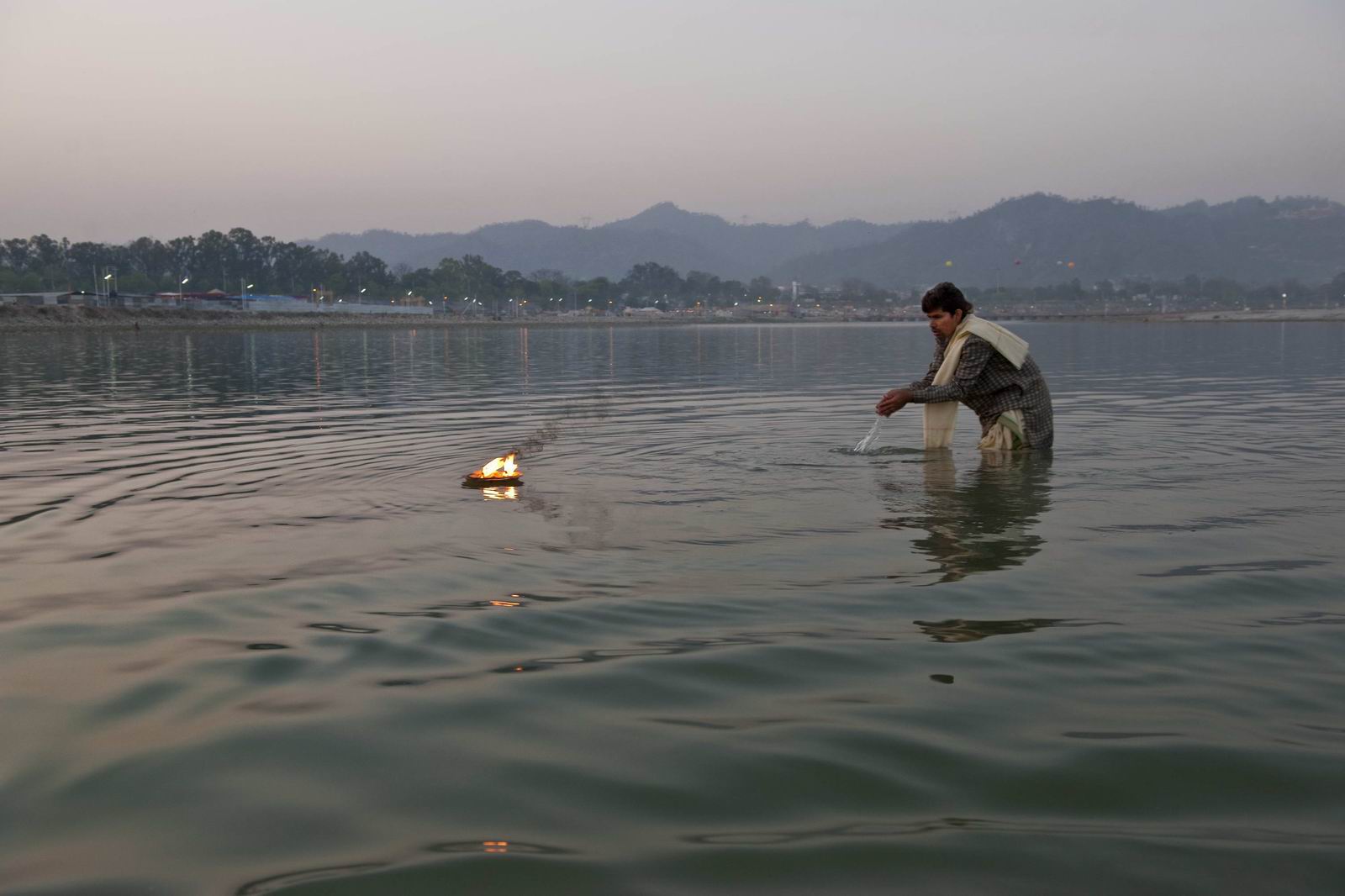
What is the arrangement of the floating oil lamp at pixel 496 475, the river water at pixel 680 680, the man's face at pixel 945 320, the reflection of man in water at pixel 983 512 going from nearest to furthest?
the river water at pixel 680 680 < the reflection of man in water at pixel 983 512 < the floating oil lamp at pixel 496 475 < the man's face at pixel 945 320

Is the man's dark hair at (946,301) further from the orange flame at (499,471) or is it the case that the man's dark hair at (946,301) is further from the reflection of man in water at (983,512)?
the orange flame at (499,471)

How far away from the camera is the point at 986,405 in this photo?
1394cm

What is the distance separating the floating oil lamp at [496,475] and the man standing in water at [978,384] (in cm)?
457

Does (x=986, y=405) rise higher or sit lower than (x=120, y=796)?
higher

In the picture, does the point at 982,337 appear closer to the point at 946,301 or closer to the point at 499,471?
the point at 946,301

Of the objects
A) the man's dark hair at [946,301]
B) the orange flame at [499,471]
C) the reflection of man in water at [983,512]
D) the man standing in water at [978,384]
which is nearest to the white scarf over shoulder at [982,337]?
the man standing in water at [978,384]

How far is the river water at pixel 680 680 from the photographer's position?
374 cm

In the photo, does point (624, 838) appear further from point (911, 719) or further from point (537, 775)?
point (911, 719)

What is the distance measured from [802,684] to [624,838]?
1886 millimetres

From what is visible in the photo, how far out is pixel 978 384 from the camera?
13.5 metres

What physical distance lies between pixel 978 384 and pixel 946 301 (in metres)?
1.32

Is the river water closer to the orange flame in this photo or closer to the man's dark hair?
the orange flame

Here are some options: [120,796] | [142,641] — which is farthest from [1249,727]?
[142,641]

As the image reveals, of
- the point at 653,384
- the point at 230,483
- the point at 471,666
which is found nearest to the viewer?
the point at 471,666
